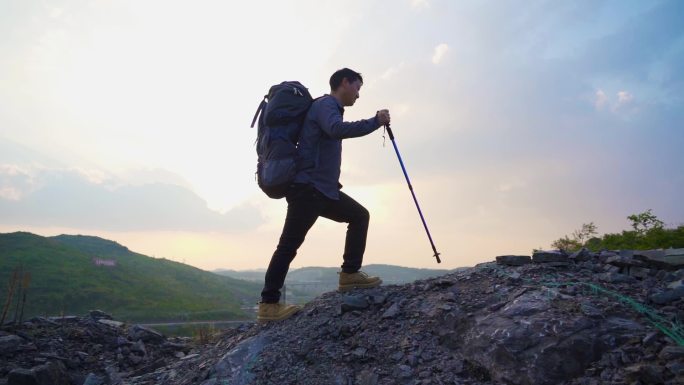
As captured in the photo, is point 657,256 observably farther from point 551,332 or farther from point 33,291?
point 33,291

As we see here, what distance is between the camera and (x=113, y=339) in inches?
350

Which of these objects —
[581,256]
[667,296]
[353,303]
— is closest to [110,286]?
[353,303]

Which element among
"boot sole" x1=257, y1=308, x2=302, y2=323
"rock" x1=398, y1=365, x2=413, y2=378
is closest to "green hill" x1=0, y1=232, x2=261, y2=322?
"boot sole" x1=257, y1=308, x2=302, y2=323

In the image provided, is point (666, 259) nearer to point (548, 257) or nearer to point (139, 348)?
point (548, 257)

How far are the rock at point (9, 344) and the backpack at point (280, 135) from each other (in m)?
6.16

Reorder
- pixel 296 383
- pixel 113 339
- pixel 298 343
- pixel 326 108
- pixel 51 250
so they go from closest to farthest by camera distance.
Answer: pixel 296 383, pixel 298 343, pixel 326 108, pixel 113 339, pixel 51 250

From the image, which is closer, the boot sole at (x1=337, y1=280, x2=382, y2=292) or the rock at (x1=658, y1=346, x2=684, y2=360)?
the rock at (x1=658, y1=346, x2=684, y2=360)

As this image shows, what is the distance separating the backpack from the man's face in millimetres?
479

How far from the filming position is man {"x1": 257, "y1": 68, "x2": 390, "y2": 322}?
5168 mm

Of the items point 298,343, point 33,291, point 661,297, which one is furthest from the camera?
point 33,291

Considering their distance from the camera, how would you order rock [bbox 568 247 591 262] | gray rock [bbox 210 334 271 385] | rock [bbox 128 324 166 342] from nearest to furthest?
gray rock [bbox 210 334 271 385] → rock [bbox 568 247 591 262] → rock [bbox 128 324 166 342]

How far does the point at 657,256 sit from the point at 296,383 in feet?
15.3

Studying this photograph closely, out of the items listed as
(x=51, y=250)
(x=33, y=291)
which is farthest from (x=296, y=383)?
(x=51, y=250)

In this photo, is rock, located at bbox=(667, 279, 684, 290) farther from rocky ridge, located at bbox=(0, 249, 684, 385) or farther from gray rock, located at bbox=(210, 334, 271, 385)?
gray rock, located at bbox=(210, 334, 271, 385)
